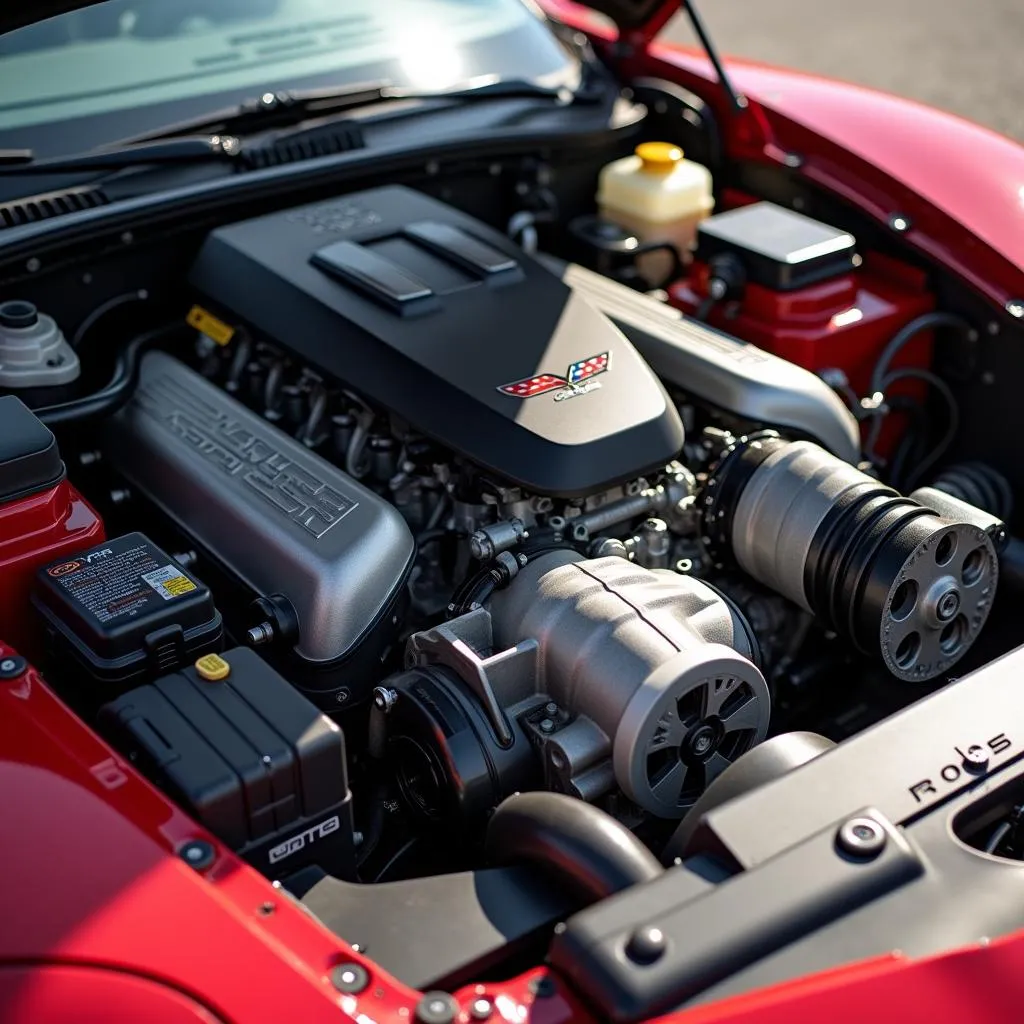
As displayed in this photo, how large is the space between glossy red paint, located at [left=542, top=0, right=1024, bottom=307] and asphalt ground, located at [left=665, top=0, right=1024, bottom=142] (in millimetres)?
4464

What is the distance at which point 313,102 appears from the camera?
253 centimetres

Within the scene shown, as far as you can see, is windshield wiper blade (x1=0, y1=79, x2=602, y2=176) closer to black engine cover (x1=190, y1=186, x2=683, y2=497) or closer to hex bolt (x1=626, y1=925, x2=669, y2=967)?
black engine cover (x1=190, y1=186, x2=683, y2=497)

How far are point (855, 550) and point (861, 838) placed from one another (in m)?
0.66

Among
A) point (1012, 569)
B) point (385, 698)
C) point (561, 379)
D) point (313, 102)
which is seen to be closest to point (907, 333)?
point (1012, 569)

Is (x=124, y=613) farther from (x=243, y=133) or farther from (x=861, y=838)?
(x=243, y=133)

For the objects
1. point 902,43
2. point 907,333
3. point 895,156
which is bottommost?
point 902,43

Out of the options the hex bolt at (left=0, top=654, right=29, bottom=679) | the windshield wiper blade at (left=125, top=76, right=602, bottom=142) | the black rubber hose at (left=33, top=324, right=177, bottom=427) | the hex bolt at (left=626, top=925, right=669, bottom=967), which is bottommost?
the black rubber hose at (left=33, top=324, right=177, bottom=427)

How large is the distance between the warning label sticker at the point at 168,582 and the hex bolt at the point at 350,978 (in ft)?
1.93

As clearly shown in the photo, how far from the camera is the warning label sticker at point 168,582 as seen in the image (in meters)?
1.67

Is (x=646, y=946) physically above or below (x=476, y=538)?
above

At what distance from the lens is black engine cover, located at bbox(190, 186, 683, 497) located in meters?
1.87

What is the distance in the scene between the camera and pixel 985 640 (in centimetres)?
223

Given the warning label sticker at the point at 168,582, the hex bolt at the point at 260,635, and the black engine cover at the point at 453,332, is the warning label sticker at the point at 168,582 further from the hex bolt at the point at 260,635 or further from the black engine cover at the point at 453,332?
the black engine cover at the point at 453,332

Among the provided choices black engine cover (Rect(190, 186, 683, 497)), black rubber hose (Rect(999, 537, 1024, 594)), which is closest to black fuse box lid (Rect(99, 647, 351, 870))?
black engine cover (Rect(190, 186, 683, 497))
